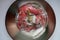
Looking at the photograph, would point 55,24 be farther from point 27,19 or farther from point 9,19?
point 9,19

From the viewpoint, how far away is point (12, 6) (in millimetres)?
2246

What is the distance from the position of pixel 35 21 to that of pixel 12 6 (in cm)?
31

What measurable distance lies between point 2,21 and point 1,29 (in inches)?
3.6

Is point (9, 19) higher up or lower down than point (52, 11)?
lower down

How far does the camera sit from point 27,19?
7.27ft

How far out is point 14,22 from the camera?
224 centimetres

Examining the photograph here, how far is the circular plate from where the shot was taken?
223 centimetres

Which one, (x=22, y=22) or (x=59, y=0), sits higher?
(x=59, y=0)

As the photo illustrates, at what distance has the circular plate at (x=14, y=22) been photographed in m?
2.23

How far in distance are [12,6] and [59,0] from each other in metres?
0.54

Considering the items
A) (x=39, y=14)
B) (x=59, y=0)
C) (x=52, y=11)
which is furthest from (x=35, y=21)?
(x=59, y=0)

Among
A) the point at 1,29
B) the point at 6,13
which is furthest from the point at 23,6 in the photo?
the point at 1,29

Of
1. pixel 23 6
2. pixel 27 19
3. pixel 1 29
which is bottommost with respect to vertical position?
pixel 1 29

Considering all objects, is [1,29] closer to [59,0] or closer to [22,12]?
[22,12]
